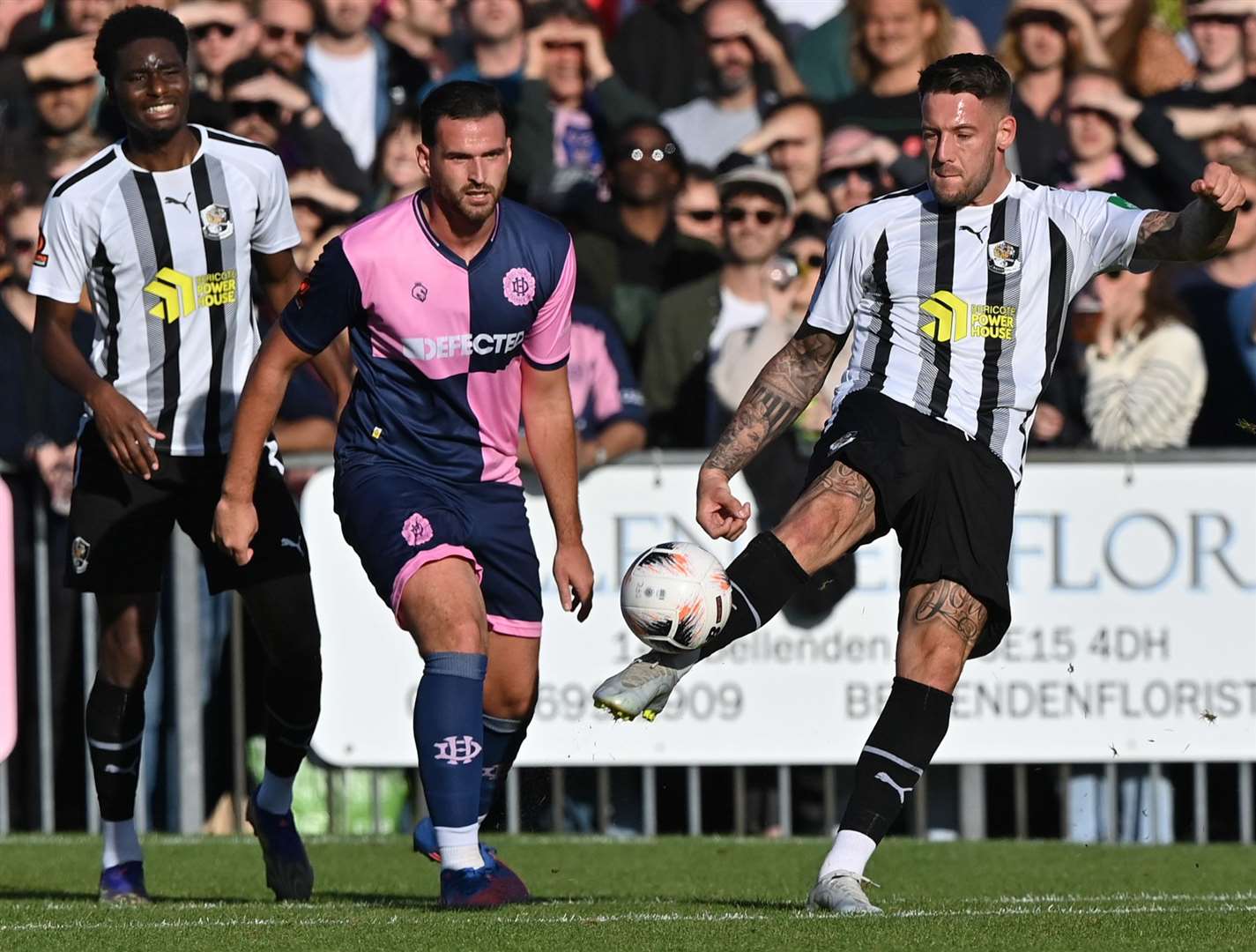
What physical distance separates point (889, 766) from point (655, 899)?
125 cm

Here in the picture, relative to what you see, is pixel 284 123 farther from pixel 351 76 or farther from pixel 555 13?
pixel 555 13

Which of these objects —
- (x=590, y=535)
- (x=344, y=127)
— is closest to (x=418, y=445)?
(x=590, y=535)

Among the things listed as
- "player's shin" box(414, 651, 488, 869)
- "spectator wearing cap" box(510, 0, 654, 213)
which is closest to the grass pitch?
"player's shin" box(414, 651, 488, 869)

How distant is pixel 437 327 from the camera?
6234mm

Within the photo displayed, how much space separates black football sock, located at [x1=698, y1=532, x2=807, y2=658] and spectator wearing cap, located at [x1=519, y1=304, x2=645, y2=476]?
3.80 meters

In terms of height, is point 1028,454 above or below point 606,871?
above

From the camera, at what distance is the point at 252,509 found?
634 centimetres

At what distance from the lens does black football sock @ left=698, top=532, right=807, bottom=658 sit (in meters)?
5.85

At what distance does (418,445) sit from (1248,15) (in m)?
6.13

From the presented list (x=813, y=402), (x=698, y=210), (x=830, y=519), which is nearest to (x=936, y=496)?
(x=830, y=519)

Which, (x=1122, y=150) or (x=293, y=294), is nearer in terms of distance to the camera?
(x=293, y=294)

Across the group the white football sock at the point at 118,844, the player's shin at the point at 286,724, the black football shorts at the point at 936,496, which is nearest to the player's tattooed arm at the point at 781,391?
the black football shorts at the point at 936,496

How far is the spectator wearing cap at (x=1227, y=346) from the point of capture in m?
10.1

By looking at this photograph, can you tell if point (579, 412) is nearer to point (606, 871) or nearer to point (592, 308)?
point (592, 308)
